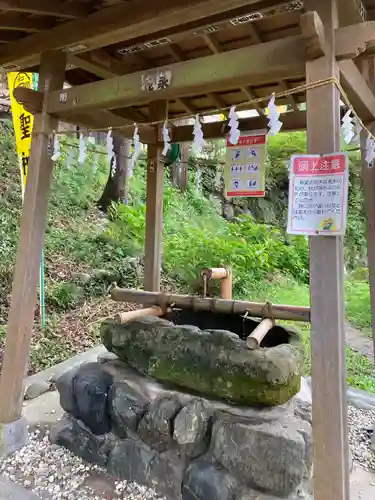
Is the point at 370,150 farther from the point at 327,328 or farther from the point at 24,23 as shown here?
the point at 24,23

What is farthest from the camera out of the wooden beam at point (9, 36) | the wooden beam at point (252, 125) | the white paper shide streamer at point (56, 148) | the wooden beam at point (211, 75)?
the wooden beam at point (252, 125)

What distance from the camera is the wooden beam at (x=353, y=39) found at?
1824 mm

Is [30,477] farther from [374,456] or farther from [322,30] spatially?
[322,30]

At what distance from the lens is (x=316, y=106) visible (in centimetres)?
192

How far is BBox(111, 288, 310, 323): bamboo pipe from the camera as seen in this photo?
109 inches

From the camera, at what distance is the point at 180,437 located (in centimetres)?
239

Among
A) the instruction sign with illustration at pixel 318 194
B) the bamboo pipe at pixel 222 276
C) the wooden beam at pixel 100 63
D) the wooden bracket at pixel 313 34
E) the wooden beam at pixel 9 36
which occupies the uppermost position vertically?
the wooden beam at pixel 9 36

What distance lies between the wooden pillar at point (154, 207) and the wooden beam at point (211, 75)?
1.09 metres

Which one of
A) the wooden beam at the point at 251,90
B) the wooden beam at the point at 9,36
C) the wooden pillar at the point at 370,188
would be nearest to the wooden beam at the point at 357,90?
the wooden pillar at the point at 370,188

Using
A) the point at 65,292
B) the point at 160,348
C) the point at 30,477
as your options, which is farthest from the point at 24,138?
the point at 30,477

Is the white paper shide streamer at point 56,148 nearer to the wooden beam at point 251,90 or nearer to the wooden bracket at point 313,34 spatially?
the wooden beam at point 251,90

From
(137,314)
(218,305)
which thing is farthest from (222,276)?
(137,314)

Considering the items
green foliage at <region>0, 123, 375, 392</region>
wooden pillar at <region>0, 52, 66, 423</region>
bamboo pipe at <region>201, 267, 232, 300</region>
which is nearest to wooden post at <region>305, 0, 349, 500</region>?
bamboo pipe at <region>201, 267, 232, 300</region>

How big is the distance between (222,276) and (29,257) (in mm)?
1520
